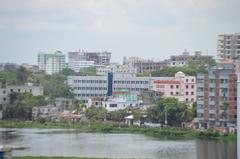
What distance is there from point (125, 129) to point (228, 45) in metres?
10.3

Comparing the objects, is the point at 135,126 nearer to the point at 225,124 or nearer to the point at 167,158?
the point at 225,124

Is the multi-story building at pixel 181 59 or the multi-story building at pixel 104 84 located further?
the multi-story building at pixel 181 59

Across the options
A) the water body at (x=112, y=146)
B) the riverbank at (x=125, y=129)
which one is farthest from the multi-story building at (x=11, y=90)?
the water body at (x=112, y=146)

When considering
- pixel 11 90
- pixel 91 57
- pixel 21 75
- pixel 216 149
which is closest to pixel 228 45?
pixel 21 75

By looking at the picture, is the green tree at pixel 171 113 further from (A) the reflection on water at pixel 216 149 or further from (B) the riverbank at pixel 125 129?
(A) the reflection on water at pixel 216 149

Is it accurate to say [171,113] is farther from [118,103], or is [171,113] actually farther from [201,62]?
[201,62]

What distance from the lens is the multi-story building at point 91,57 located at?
32.4 metres

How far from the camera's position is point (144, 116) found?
1445cm

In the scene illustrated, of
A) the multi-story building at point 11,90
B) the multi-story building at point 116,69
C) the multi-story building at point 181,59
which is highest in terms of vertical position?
the multi-story building at point 181,59

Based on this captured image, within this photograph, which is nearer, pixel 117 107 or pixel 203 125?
pixel 203 125

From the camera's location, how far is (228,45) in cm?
2333

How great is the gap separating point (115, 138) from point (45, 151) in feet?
7.56

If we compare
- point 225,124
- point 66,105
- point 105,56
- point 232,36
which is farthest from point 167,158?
point 105,56

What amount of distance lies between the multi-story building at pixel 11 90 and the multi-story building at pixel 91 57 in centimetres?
1399
